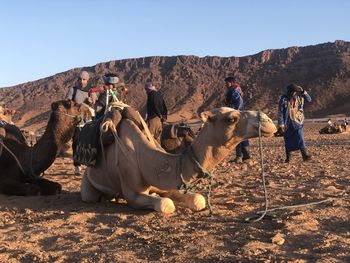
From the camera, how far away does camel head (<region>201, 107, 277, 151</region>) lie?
5137 mm

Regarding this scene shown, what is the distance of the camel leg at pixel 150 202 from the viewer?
5590mm

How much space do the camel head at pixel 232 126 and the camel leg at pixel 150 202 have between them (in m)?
0.84

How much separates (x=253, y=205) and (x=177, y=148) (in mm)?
2512

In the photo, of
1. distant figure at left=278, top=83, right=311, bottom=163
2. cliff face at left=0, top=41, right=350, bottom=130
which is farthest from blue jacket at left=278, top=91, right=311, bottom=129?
cliff face at left=0, top=41, right=350, bottom=130

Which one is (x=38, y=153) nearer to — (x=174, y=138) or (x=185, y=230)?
(x=174, y=138)

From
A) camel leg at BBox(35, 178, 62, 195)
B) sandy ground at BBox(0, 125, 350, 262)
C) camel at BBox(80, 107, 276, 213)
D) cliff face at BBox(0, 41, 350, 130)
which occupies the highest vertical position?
cliff face at BBox(0, 41, 350, 130)

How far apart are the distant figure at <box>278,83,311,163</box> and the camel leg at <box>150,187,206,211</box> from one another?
5.55 meters

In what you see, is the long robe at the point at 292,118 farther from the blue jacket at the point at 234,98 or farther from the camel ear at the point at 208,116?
the camel ear at the point at 208,116

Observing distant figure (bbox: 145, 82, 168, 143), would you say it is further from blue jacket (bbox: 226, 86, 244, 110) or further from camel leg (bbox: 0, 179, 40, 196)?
camel leg (bbox: 0, 179, 40, 196)

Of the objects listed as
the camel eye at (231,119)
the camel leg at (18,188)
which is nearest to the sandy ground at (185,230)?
the camel leg at (18,188)

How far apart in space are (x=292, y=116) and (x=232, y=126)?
6.35m

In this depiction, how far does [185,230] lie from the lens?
Result: 4.93 m

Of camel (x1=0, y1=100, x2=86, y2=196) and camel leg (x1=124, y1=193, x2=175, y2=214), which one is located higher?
camel (x1=0, y1=100, x2=86, y2=196)

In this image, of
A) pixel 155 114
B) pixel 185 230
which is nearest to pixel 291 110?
pixel 155 114
